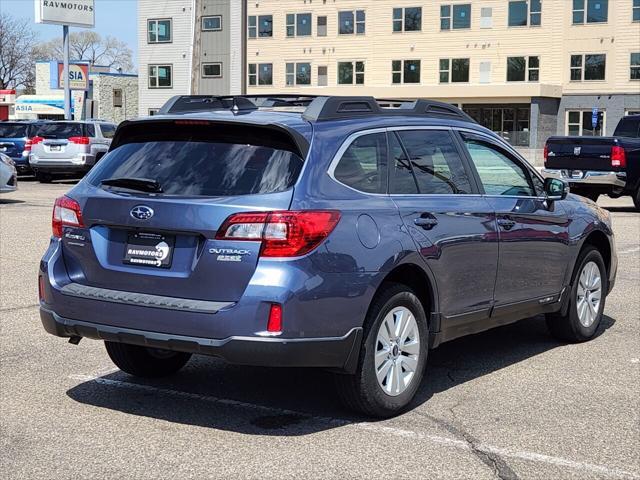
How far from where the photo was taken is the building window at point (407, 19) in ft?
216

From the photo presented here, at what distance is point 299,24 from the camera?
69.9 meters

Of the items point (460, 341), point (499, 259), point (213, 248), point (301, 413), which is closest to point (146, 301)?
point (213, 248)

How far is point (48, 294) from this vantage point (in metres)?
5.75

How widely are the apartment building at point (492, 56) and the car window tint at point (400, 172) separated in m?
55.7

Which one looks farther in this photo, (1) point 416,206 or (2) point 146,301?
(1) point 416,206

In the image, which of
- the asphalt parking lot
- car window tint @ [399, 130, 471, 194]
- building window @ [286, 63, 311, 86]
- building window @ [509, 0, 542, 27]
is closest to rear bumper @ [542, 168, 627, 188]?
the asphalt parking lot

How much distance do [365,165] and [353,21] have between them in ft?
209

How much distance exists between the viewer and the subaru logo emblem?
17.6 feet

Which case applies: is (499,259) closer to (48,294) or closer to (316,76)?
(48,294)

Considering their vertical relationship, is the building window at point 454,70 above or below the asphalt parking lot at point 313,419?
above

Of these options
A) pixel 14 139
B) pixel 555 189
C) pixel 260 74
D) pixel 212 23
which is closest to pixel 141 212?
pixel 555 189

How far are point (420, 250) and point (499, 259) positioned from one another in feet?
3.45

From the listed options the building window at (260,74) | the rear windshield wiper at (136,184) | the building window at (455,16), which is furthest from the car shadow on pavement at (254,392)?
the building window at (260,74)

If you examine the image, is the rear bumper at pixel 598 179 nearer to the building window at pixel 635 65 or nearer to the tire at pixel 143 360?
the tire at pixel 143 360
